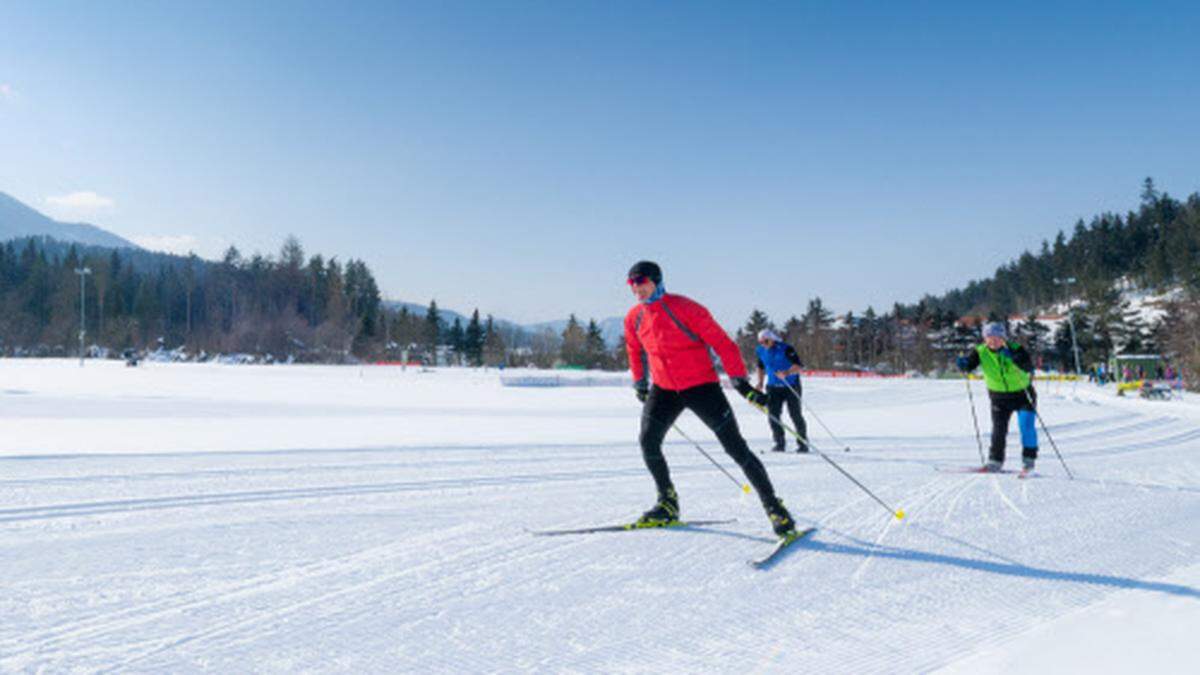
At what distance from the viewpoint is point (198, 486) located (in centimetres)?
534

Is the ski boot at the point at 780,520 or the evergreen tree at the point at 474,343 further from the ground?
the evergreen tree at the point at 474,343

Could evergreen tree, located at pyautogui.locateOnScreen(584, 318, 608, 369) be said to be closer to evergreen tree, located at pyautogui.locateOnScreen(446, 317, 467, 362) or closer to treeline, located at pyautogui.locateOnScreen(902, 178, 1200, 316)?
evergreen tree, located at pyautogui.locateOnScreen(446, 317, 467, 362)

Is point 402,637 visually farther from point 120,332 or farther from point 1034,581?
point 120,332

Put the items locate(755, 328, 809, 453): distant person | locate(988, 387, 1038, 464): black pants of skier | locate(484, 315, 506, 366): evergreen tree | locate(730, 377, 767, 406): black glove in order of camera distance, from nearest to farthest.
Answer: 1. locate(730, 377, 767, 406): black glove
2. locate(988, 387, 1038, 464): black pants of skier
3. locate(755, 328, 809, 453): distant person
4. locate(484, 315, 506, 366): evergreen tree

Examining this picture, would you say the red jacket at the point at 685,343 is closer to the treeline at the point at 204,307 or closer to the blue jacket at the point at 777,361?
the blue jacket at the point at 777,361

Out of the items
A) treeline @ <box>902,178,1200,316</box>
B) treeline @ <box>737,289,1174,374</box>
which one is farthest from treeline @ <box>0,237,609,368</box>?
treeline @ <box>902,178,1200,316</box>

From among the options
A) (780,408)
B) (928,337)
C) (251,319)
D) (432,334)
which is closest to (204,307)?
(251,319)

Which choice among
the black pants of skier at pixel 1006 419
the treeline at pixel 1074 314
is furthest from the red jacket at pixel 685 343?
the treeline at pixel 1074 314

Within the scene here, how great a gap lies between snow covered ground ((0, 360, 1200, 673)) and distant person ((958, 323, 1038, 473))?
1.74ft

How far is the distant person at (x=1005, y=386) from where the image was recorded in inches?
256

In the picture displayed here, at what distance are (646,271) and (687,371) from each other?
2.17ft

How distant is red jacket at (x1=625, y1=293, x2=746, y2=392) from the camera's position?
12.5 feet

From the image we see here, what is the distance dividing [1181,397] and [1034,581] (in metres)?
28.4

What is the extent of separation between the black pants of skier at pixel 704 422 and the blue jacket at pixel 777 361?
470 centimetres
